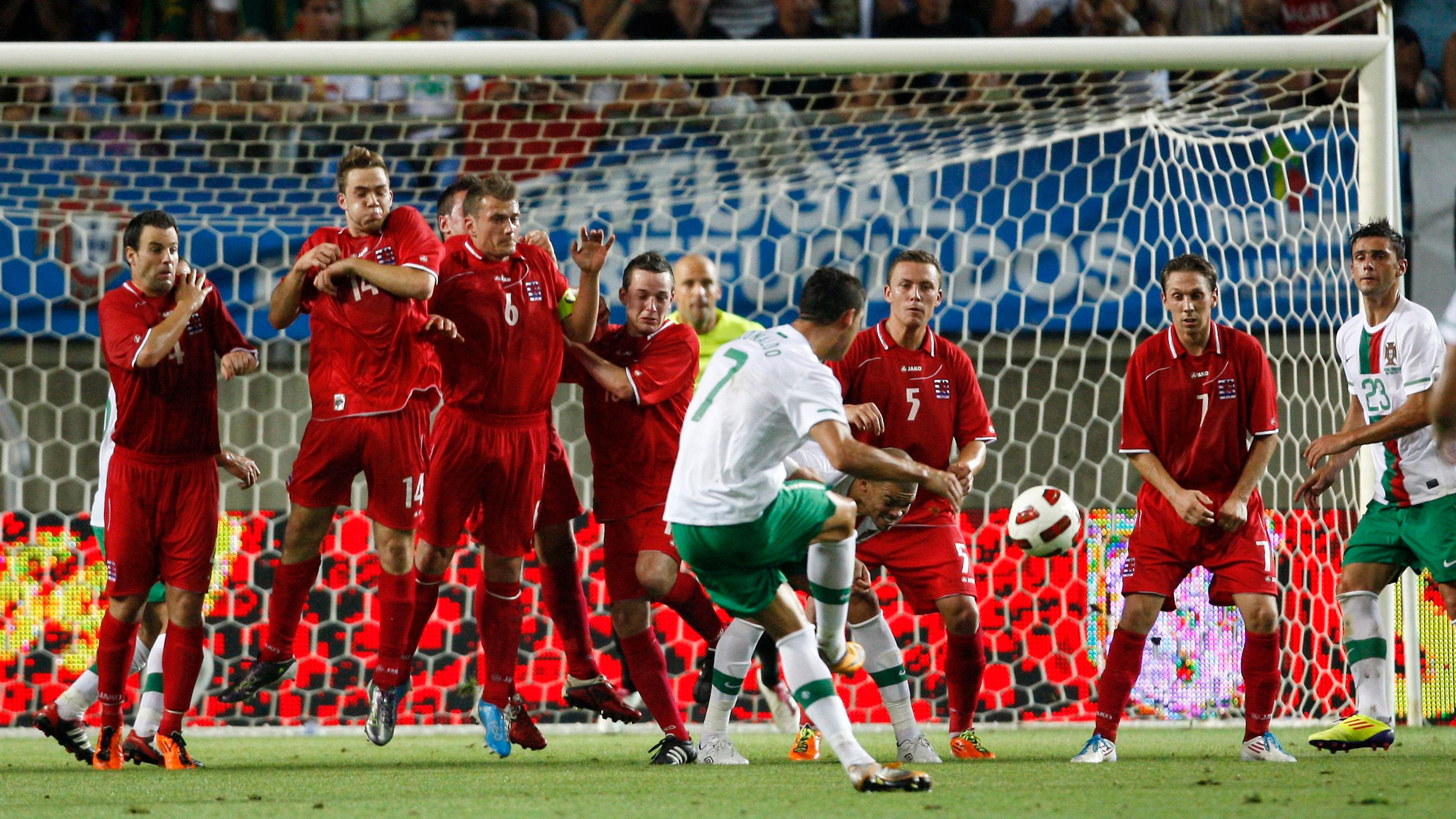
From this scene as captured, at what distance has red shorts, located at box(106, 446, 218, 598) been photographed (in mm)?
5094

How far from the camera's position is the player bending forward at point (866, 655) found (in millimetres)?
5121

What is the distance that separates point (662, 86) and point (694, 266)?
248cm

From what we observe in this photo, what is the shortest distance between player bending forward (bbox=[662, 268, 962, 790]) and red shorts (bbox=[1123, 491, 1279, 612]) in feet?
4.92

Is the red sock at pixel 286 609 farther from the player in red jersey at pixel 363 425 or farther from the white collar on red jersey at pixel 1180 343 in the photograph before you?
the white collar on red jersey at pixel 1180 343

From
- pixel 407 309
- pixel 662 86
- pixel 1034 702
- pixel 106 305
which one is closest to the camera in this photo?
pixel 106 305

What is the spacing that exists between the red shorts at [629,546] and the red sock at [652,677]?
0.56 ft

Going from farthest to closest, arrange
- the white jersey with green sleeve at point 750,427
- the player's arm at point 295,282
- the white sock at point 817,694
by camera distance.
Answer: the player's arm at point 295,282
the white jersey with green sleeve at point 750,427
the white sock at point 817,694

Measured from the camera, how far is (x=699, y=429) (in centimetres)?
420

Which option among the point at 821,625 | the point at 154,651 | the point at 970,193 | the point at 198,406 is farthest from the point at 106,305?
the point at 970,193

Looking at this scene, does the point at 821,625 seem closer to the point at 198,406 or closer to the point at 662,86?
the point at 198,406

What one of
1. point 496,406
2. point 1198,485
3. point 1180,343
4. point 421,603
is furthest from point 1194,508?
point 421,603

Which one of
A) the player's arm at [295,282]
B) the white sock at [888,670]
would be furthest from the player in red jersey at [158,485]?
the white sock at [888,670]

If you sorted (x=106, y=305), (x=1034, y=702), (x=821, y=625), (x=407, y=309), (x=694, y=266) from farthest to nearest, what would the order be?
(x=1034, y=702), (x=694, y=266), (x=407, y=309), (x=106, y=305), (x=821, y=625)

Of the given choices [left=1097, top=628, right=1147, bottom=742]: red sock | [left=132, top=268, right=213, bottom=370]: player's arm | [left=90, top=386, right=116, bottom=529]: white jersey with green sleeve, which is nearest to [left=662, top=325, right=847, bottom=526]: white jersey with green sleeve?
[left=1097, top=628, right=1147, bottom=742]: red sock
